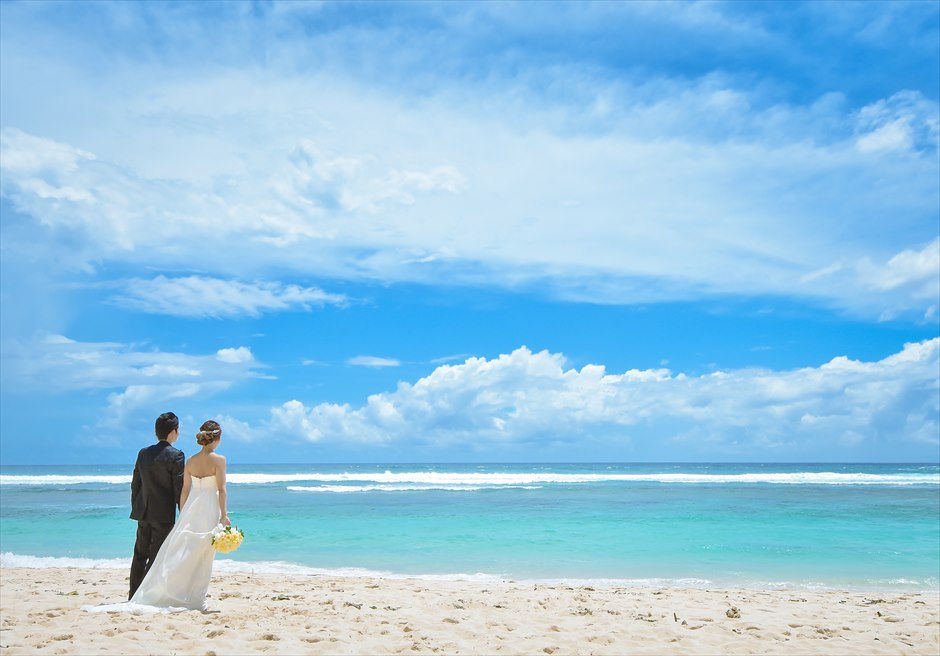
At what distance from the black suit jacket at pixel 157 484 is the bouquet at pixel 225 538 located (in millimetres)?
609

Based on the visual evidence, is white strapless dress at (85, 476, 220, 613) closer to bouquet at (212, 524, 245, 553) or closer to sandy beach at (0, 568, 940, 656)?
bouquet at (212, 524, 245, 553)

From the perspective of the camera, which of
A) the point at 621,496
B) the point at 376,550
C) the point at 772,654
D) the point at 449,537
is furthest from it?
the point at 621,496

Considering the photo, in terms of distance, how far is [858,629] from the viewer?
6.92m

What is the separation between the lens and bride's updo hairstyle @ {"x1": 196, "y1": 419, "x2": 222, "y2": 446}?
22.1 ft

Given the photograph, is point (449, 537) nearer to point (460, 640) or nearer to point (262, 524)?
point (262, 524)

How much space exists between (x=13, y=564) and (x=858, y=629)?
13771mm

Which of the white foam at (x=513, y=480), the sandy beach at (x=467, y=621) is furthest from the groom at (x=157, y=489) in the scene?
the white foam at (x=513, y=480)

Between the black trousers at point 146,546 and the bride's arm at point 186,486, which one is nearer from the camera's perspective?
the bride's arm at point 186,486

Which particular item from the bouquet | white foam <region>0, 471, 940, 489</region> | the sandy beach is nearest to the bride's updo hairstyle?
the bouquet

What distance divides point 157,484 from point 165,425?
64 cm

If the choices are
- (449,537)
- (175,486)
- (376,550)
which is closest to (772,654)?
(175,486)

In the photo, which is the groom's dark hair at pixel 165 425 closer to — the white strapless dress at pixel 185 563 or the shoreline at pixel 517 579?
the white strapless dress at pixel 185 563

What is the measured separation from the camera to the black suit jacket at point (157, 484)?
22.5ft

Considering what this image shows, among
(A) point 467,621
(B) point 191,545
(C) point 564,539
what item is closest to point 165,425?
(B) point 191,545
